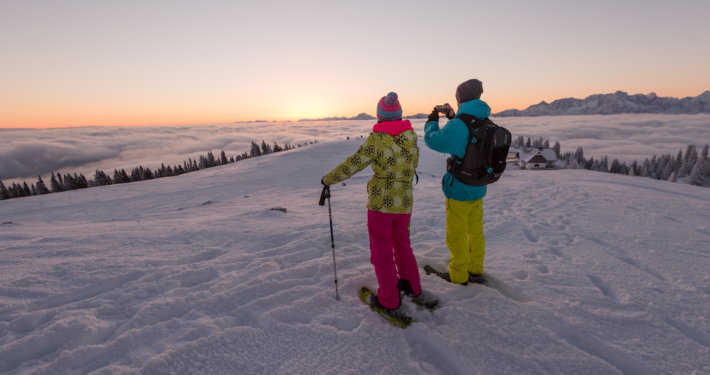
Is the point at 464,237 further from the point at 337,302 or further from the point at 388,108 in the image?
the point at 388,108

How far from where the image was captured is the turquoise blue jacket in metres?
3.71

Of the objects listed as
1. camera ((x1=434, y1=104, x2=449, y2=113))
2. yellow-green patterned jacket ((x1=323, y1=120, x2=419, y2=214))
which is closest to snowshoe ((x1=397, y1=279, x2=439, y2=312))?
yellow-green patterned jacket ((x1=323, y1=120, x2=419, y2=214))

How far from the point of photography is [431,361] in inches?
116

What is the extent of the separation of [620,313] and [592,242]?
2804 millimetres

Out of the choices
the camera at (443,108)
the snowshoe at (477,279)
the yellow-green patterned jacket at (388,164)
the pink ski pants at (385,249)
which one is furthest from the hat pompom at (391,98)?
the snowshoe at (477,279)

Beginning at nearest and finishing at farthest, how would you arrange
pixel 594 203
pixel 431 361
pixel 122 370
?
pixel 122 370 → pixel 431 361 → pixel 594 203

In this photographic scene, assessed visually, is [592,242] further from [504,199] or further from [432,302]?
[432,302]

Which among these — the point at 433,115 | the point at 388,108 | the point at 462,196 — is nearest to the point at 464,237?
the point at 462,196

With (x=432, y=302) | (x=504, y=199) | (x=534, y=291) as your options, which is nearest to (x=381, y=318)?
(x=432, y=302)

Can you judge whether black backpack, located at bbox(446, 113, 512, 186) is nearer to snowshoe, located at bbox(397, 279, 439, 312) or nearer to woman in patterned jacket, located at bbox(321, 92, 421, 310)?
woman in patterned jacket, located at bbox(321, 92, 421, 310)

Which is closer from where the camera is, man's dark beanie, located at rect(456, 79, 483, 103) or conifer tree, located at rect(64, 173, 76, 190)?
man's dark beanie, located at rect(456, 79, 483, 103)

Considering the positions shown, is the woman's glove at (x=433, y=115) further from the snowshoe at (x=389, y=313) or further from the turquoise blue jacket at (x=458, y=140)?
the snowshoe at (x=389, y=313)

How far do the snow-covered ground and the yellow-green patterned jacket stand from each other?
1.51m

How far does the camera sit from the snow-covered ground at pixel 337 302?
2.87 m
